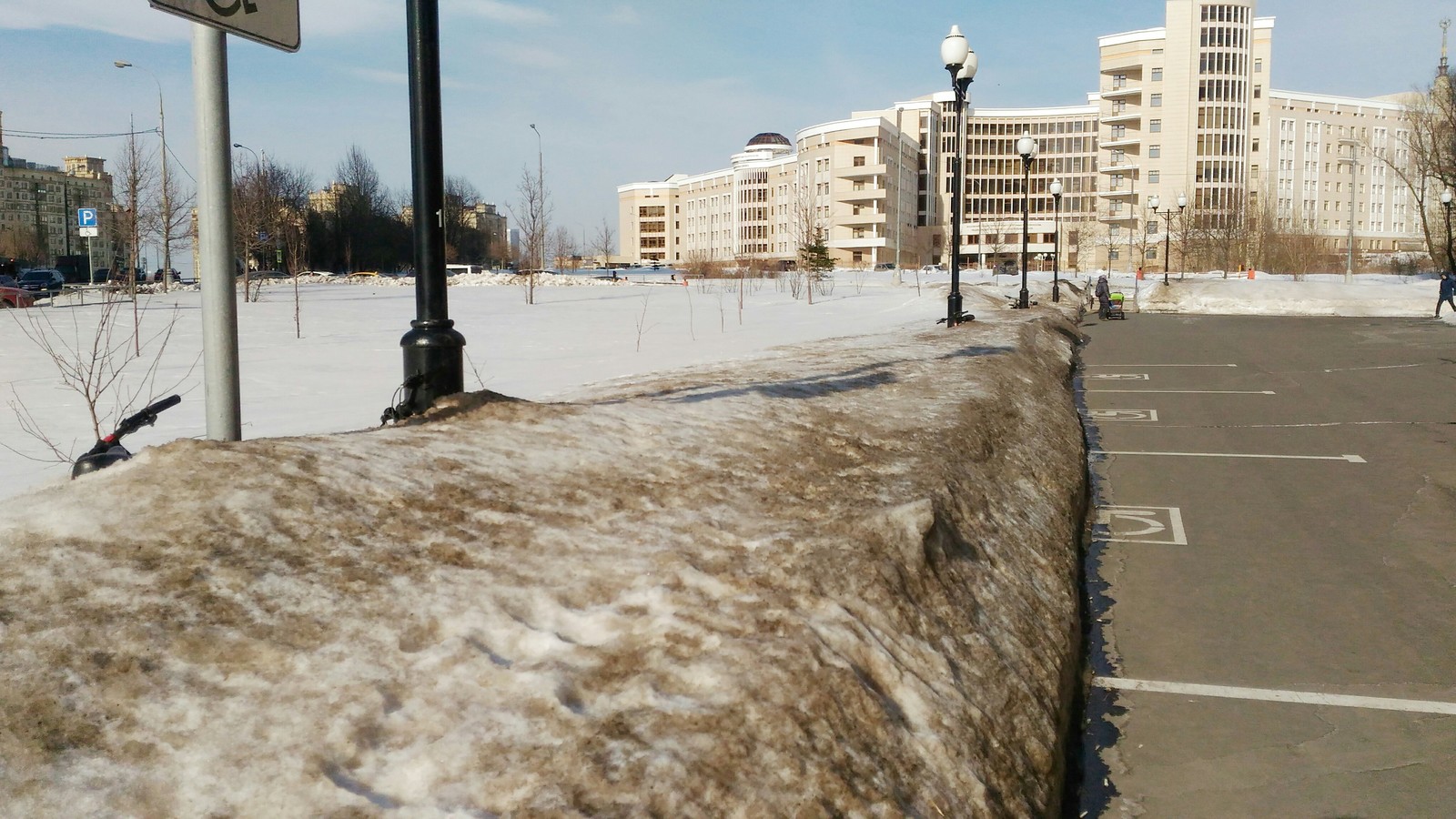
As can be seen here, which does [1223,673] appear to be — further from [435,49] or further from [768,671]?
[435,49]

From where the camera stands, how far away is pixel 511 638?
133 inches

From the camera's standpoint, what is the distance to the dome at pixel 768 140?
159375 millimetres

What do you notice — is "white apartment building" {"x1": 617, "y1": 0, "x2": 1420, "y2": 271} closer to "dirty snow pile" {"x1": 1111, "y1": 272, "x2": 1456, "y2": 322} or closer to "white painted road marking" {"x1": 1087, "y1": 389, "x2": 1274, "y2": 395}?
"dirty snow pile" {"x1": 1111, "y1": 272, "x2": 1456, "y2": 322}

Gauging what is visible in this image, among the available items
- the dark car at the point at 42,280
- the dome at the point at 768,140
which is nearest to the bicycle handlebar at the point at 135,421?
the dark car at the point at 42,280

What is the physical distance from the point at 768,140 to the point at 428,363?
523ft

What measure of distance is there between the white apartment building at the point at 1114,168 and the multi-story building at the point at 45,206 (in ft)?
206

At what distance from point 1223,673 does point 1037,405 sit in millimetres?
6338

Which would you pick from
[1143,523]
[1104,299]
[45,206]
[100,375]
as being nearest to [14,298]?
[100,375]

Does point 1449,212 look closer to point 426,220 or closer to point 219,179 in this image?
point 426,220

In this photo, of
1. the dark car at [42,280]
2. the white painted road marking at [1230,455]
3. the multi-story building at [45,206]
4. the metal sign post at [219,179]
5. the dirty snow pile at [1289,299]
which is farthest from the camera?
the multi-story building at [45,206]

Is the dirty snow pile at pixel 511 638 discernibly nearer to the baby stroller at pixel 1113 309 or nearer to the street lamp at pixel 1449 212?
the baby stroller at pixel 1113 309

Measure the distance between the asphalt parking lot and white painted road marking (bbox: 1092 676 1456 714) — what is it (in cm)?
1

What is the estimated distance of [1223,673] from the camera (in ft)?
17.3

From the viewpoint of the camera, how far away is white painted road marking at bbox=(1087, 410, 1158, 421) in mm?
13781
